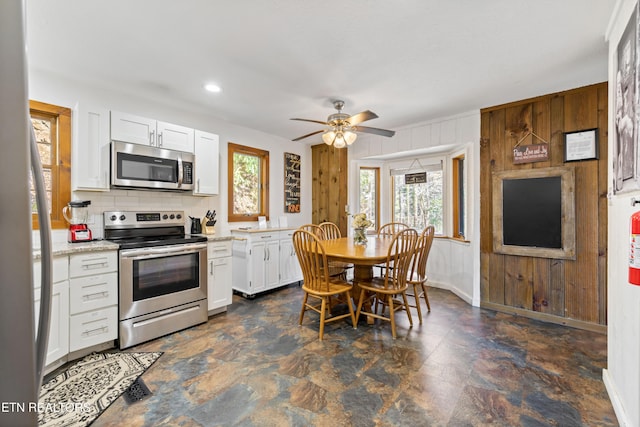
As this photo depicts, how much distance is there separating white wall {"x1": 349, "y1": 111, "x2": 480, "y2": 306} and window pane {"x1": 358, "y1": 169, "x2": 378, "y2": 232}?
0.13 m

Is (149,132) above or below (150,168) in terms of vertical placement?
above

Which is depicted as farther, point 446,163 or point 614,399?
point 446,163

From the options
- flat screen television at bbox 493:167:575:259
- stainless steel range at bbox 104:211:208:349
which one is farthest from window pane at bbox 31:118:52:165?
flat screen television at bbox 493:167:575:259

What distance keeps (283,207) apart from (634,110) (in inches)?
162

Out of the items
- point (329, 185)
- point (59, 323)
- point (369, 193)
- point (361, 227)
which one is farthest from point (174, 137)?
point (369, 193)

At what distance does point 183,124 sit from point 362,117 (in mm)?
2318

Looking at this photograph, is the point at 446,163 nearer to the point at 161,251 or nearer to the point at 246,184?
the point at 246,184

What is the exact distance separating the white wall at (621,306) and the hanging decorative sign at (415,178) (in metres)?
2.67

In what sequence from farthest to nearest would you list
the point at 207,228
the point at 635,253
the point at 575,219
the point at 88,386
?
the point at 207,228 → the point at 575,219 → the point at 88,386 → the point at 635,253

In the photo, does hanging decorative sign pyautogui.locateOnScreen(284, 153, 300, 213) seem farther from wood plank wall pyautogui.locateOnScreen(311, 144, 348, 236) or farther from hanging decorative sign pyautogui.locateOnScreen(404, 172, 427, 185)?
hanging decorative sign pyautogui.locateOnScreen(404, 172, 427, 185)

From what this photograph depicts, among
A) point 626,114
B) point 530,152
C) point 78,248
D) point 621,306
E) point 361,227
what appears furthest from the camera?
point 361,227

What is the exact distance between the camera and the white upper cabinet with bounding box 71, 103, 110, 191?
2.54 metres

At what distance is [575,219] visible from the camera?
2.89 metres

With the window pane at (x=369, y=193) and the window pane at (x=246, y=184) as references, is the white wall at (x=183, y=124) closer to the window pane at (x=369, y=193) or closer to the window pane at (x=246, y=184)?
the window pane at (x=246, y=184)
